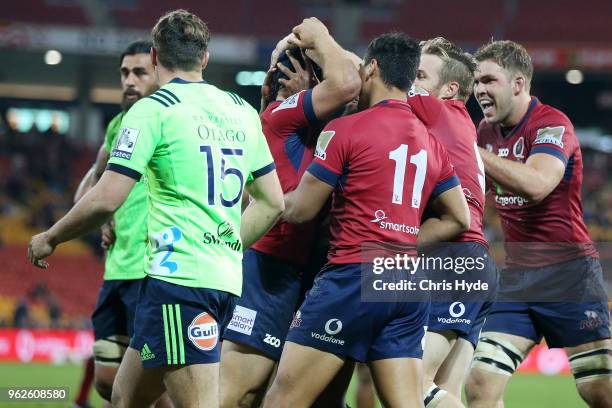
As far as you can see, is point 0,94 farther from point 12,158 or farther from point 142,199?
point 142,199

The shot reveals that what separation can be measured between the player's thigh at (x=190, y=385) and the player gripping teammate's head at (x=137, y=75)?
11.5 ft

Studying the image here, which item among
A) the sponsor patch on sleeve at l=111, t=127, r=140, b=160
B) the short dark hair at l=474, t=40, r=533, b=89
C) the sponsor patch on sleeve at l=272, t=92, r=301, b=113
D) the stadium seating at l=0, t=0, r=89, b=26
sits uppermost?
the stadium seating at l=0, t=0, r=89, b=26

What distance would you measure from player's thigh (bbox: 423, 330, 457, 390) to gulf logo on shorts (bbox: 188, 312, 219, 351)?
1408 millimetres

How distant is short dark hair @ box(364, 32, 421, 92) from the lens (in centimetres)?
498

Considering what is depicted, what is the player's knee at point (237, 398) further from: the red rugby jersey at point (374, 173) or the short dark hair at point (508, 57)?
the short dark hair at point (508, 57)

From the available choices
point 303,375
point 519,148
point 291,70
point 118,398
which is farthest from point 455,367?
point 118,398

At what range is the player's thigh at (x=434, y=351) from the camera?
5.46 m

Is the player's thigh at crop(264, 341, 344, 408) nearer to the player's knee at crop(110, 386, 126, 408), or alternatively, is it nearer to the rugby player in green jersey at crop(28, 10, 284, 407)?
the rugby player in green jersey at crop(28, 10, 284, 407)

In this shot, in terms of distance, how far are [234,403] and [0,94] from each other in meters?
29.3

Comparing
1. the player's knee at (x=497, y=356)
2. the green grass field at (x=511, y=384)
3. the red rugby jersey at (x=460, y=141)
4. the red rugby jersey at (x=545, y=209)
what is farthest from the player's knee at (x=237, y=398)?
the green grass field at (x=511, y=384)

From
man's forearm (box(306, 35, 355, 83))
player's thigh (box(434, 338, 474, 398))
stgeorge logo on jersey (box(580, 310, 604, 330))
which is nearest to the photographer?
man's forearm (box(306, 35, 355, 83))

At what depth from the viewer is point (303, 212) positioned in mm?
4961

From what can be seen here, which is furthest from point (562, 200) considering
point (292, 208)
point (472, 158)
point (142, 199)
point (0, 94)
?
point (0, 94)

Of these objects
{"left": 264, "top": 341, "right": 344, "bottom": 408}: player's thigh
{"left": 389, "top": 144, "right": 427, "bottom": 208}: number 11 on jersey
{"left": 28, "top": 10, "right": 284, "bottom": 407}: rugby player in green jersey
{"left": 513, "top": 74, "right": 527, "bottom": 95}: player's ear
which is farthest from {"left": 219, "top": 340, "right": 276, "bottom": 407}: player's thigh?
{"left": 513, "top": 74, "right": 527, "bottom": 95}: player's ear
